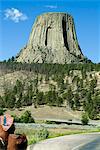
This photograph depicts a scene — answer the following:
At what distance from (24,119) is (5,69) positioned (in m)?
108

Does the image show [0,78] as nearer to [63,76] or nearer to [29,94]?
[63,76]

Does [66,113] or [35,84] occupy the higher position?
[35,84]

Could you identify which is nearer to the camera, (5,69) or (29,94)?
(29,94)

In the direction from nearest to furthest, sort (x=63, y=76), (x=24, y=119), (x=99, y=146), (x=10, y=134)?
(x=10, y=134), (x=99, y=146), (x=24, y=119), (x=63, y=76)

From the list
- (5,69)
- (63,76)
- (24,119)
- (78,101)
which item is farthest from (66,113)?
(5,69)

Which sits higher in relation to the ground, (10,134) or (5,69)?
(5,69)

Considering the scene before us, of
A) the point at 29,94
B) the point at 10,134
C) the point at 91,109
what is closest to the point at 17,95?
the point at 29,94

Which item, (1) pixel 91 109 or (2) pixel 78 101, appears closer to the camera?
(1) pixel 91 109

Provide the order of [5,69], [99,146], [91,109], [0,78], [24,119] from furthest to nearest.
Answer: [5,69]
[0,78]
[91,109]
[24,119]
[99,146]

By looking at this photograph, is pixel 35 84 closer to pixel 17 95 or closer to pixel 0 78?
pixel 17 95

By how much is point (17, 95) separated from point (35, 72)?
165 ft

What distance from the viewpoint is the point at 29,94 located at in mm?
115188

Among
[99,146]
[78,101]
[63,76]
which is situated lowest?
[99,146]

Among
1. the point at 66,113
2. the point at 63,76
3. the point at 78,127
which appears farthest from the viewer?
the point at 63,76
